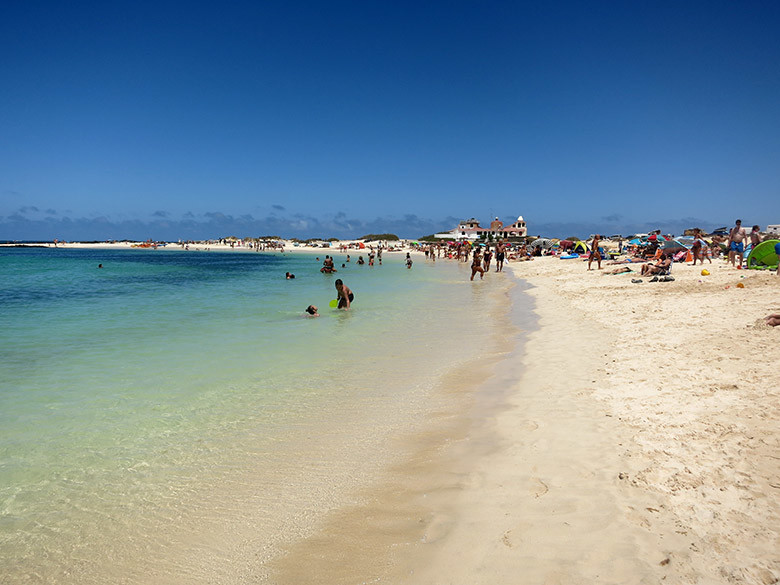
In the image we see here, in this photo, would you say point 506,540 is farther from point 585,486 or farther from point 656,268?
point 656,268

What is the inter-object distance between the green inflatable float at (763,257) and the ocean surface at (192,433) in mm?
13316

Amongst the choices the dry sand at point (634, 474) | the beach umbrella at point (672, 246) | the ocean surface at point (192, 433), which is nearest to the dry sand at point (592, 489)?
the dry sand at point (634, 474)

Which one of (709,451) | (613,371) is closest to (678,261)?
(613,371)

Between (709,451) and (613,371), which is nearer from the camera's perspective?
(709,451)

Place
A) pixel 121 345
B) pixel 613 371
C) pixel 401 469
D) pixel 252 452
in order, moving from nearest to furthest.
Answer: pixel 401 469 < pixel 252 452 < pixel 613 371 < pixel 121 345

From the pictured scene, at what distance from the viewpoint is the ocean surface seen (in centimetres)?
304

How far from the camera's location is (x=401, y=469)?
3967 mm

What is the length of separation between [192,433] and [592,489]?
4083mm

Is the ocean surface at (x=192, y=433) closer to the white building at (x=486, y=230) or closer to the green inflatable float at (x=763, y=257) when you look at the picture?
the green inflatable float at (x=763, y=257)

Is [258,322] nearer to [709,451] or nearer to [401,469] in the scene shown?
[401,469]

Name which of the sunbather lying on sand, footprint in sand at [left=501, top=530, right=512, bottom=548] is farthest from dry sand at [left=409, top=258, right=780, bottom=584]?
the sunbather lying on sand

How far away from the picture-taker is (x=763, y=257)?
55.6ft

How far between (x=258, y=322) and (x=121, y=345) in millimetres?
3436

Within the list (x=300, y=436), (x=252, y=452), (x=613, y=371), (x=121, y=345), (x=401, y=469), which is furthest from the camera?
(x=121, y=345)
